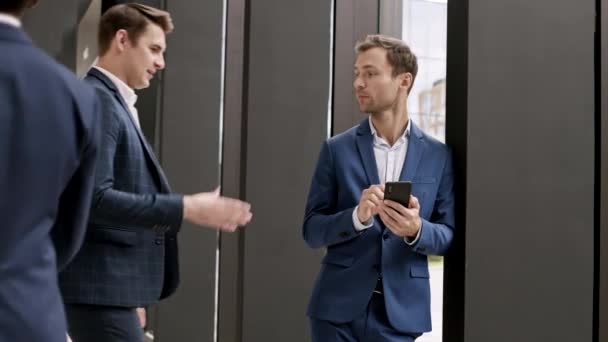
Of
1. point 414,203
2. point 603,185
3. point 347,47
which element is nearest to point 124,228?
point 414,203

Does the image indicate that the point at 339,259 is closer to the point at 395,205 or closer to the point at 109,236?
the point at 395,205

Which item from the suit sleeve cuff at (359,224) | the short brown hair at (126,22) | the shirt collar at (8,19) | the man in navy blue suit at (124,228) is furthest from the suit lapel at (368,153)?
the shirt collar at (8,19)

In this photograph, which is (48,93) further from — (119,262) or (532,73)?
(532,73)

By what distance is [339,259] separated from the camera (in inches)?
107

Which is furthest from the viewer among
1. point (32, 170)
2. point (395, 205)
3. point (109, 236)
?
point (395, 205)

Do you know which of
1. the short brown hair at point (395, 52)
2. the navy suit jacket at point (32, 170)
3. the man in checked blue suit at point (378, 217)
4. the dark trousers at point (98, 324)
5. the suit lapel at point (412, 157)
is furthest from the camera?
the short brown hair at point (395, 52)

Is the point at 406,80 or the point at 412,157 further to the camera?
the point at 406,80

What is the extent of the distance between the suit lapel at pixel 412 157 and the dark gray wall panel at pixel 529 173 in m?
0.19

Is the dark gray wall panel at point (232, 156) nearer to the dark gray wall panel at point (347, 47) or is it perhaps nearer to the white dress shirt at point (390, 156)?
the dark gray wall panel at point (347, 47)

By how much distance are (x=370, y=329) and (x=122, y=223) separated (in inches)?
32.9

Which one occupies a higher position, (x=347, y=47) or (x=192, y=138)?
(x=347, y=47)

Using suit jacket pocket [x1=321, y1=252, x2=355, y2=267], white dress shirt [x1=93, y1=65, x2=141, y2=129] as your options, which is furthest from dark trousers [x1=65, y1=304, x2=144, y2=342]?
suit jacket pocket [x1=321, y1=252, x2=355, y2=267]

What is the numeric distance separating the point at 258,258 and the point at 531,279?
184 cm

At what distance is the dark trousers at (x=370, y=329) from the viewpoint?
2.61 metres
